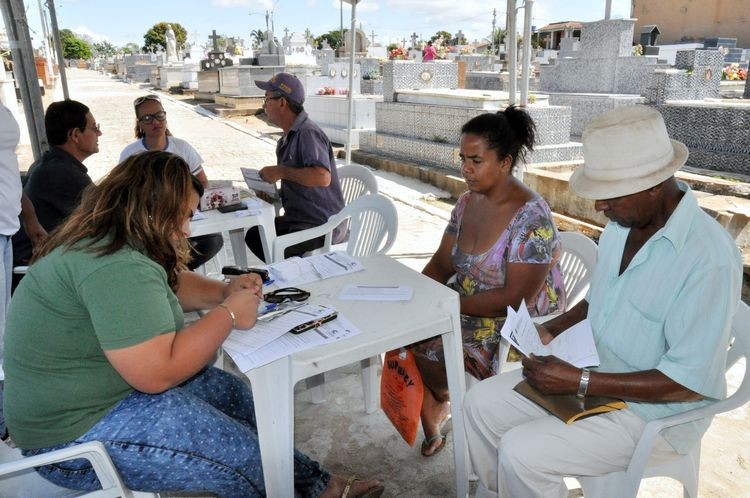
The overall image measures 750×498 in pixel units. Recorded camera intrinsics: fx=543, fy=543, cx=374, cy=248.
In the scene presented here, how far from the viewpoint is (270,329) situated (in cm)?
161

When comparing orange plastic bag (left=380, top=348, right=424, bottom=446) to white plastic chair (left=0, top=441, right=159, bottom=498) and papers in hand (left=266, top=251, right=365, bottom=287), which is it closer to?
papers in hand (left=266, top=251, right=365, bottom=287)

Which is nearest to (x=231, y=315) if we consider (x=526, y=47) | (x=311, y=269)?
(x=311, y=269)

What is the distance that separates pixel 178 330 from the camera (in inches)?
56.4

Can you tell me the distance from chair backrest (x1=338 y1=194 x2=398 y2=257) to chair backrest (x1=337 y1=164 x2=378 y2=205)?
0.85 metres

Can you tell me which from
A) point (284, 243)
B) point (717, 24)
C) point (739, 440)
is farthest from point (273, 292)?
point (717, 24)

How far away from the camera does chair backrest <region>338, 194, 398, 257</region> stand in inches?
117

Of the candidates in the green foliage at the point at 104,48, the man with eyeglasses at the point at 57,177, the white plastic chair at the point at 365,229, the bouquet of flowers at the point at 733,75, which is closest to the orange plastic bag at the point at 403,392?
the white plastic chair at the point at 365,229

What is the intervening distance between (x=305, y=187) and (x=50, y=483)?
7.36ft

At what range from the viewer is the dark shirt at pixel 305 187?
11.1 feet

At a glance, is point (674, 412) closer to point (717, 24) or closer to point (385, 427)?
point (385, 427)

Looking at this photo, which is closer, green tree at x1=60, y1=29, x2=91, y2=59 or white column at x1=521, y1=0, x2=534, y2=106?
white column at x1=521, y1=0, x2=534, y2=106

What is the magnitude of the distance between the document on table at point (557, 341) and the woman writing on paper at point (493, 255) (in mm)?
323

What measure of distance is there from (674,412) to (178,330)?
1.40 metres

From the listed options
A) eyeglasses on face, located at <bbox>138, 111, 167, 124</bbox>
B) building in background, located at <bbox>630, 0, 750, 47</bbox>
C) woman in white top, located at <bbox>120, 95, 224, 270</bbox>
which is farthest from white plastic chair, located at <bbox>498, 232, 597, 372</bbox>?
building in background, located at <bbox>630, 0, 750, 47</bbox>
